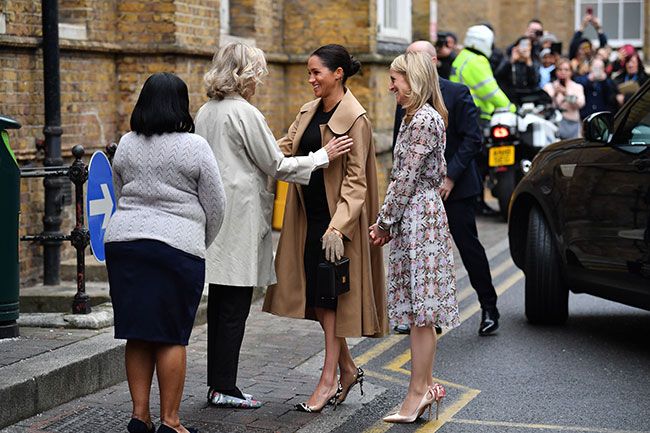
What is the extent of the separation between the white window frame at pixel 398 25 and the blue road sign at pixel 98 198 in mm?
8634

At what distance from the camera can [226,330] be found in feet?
22.4

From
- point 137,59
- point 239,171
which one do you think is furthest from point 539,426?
point 137,59

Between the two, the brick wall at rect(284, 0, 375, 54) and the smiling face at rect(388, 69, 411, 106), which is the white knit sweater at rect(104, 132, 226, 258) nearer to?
the smiling face at rect(388, 69, 411, 106)

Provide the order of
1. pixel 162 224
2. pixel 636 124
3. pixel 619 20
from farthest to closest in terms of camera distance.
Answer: pixel 619 20, pixel 636 124, pixel 162 224

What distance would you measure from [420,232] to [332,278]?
52cm

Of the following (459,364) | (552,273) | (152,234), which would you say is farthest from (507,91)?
(152,234)

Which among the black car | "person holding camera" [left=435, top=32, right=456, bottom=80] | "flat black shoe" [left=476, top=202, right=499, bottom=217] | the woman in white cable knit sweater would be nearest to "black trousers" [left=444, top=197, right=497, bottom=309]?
the black car

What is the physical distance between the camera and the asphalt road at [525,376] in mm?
6785

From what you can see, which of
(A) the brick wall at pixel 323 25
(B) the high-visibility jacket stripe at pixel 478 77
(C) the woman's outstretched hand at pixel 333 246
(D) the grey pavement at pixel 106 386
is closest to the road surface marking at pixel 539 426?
(D) the grey pavement at pixel 106 386

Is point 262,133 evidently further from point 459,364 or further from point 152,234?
point 459,364

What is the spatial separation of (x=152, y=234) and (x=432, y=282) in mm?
1523

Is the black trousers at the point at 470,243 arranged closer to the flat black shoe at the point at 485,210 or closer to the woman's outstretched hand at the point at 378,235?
the woman's outstretched hand at the point at 378,235

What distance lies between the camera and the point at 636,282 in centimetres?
820

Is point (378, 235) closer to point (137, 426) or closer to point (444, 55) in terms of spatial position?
point (137, 426)
